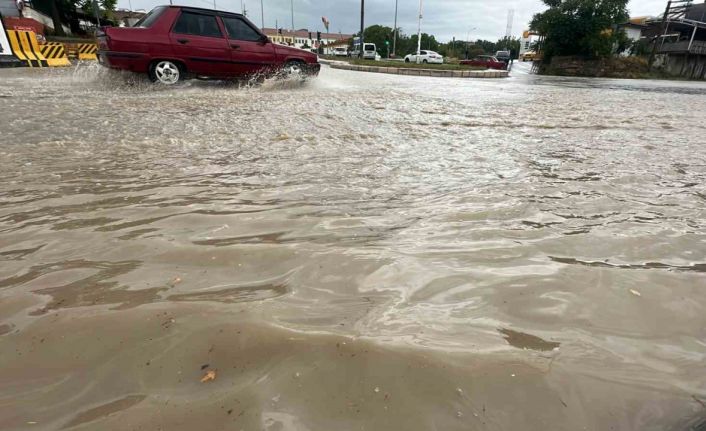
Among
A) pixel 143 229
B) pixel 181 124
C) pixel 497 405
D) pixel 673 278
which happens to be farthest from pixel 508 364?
pixel 181 124

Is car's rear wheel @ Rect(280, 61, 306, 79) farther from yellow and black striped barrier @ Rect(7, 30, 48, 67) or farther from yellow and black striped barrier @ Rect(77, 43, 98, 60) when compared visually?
yellow and black striped barrier @ Rect(77, 43, 98, 60)

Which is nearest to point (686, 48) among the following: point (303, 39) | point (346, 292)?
point (346, 292)

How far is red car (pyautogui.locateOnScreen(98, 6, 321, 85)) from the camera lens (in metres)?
7.16

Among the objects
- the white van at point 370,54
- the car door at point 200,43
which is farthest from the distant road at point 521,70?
the car door at point 200,43

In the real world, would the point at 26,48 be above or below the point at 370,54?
below

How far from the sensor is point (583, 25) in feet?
107

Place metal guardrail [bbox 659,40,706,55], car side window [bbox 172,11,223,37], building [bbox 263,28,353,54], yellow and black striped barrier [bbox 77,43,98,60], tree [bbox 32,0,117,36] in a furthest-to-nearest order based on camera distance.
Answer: building [bbox 263,28,353,54]
metal guardrail [bbox 659,40,706,55]
tree [bbox 32,0,117,36]
yellow and black striped barrier [bbox 77,43,98,60]
car side window [bbox 172,11,223,37]

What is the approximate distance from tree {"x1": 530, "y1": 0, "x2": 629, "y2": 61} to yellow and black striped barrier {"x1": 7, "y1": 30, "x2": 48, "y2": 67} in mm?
35781

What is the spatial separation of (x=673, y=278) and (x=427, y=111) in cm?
529

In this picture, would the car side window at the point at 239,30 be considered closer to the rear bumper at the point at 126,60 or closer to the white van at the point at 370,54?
the rear bumper at the point at 126,60

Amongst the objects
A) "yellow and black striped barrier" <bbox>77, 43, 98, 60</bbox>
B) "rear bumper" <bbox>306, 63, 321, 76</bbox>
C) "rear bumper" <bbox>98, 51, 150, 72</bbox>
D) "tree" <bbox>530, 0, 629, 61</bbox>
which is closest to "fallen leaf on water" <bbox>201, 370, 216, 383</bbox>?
"rear bumper" <bbox>98, 51, 150, 72</bbox>

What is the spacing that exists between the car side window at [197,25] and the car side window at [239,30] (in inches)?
8.0

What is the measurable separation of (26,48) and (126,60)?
8829mm

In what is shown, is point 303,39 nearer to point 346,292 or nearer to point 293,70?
point 293,70
